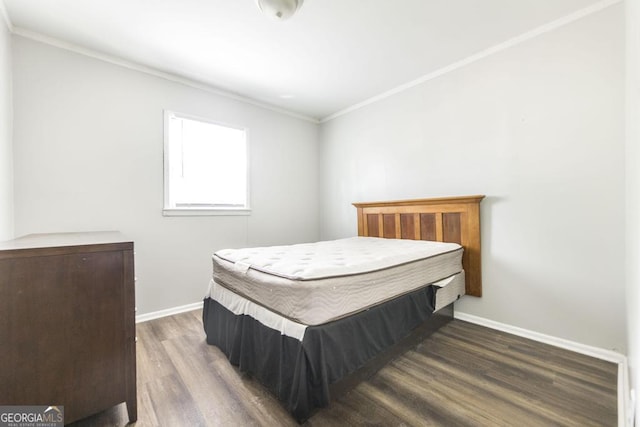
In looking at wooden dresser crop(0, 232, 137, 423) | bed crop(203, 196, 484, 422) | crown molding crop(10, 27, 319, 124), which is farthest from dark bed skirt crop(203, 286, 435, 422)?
crown molding crop(10, 27, 319, 124)

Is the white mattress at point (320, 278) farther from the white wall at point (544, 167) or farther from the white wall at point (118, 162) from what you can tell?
the white wall at point (118, 162)

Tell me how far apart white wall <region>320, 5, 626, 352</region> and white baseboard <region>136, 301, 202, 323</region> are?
8.78ft

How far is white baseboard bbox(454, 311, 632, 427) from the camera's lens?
4.38 ft

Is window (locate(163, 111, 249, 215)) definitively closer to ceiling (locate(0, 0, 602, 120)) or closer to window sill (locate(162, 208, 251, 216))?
window sill (locate(162, 208, 251, 216))

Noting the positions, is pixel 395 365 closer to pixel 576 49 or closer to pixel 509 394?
pixel 509 394

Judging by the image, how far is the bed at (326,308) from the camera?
1283 millimetres

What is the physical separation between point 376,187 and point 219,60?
6.94 feet

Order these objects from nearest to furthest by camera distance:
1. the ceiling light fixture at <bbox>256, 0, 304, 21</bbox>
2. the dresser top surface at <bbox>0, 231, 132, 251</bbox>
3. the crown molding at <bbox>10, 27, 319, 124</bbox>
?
the dresser top surface at <bbox>0, 231, 132, 251</bbox>, the ceiling light fixture at <bbox>256, 0, 304, 21</bbox>, the crown molding at <bbox>10, 27, 319, 124</bbox>

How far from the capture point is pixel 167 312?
8.77ft

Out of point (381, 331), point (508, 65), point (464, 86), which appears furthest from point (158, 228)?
point (508, 65)

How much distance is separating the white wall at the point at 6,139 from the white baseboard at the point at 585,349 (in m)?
3.65

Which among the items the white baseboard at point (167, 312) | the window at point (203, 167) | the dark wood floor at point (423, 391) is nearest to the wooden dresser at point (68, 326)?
the dark wood floor at point (423, 391)

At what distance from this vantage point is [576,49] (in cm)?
194

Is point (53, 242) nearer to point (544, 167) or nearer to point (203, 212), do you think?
point (203, 212)
